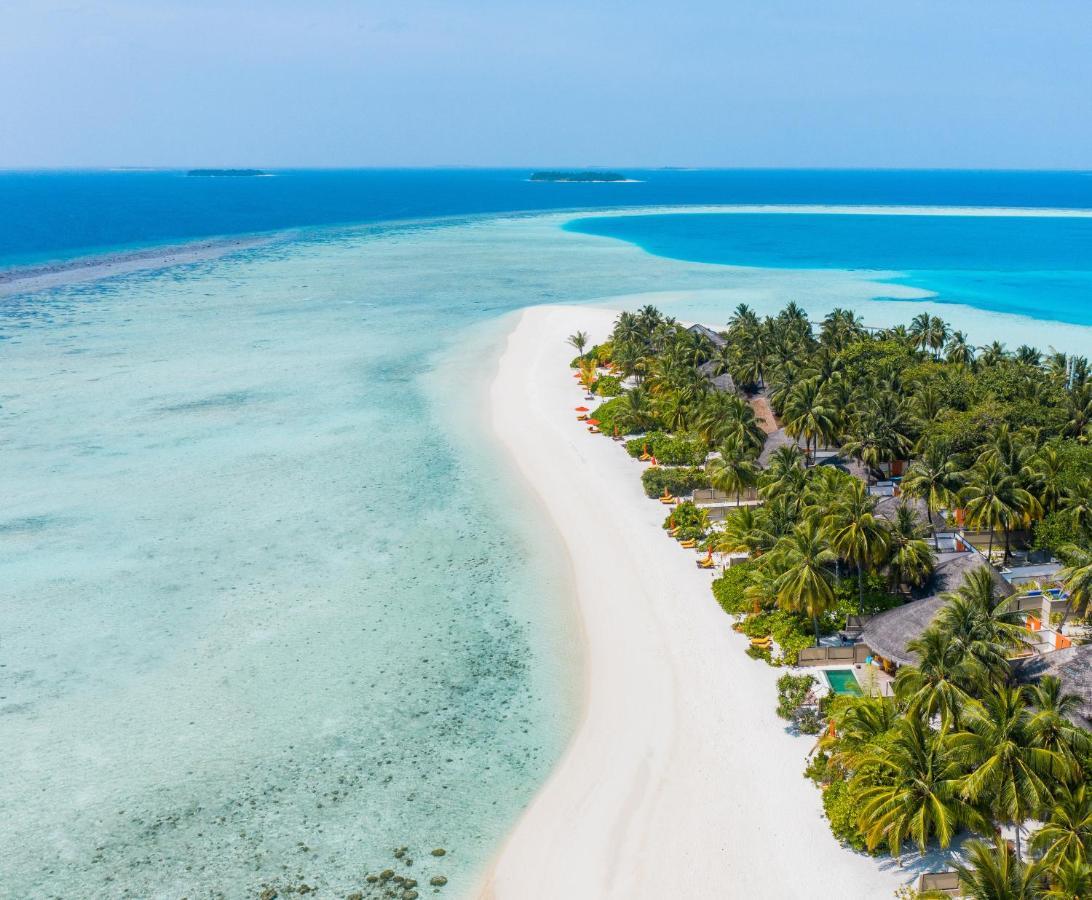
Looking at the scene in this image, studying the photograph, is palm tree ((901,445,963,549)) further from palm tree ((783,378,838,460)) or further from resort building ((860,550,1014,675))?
palm tree ((783,378,838,460))

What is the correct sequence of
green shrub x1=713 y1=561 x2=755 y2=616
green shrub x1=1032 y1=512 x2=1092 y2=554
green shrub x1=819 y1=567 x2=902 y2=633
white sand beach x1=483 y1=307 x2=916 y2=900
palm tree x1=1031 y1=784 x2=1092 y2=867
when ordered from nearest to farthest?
palm tree x1=1031 y1=784 x2=1092 y2=867 → white sand beach x1=483 y1=307 x2=916 y2=900 → green shrub x1=819 y1=567 x2=902 y2=633 → green shrub x1=713 y1=561 x2=755 y2=616 → green shrub x1=1032 y1=512 x2=1092 y2=554

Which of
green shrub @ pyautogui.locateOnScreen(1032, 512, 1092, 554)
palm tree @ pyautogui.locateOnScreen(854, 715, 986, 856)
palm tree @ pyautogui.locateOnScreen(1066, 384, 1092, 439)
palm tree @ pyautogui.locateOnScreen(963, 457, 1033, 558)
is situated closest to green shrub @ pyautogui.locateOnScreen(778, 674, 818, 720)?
palm tree @ pyautogui.locateOnScreen(854, 715, 986, 856)

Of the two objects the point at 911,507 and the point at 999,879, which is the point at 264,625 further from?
the point at 911,507

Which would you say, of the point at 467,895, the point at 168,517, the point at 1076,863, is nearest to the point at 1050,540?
the point at 1076,863

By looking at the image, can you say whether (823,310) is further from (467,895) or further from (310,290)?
(467,895)

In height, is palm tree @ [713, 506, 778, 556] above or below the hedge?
above

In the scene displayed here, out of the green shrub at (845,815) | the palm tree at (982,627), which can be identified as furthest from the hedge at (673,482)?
the green shrub at (845,815)

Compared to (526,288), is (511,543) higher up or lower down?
lower down
